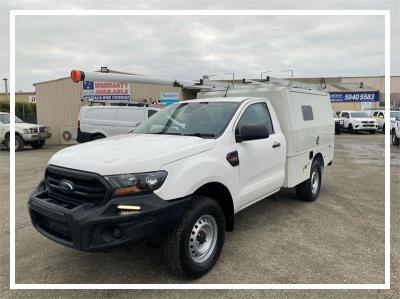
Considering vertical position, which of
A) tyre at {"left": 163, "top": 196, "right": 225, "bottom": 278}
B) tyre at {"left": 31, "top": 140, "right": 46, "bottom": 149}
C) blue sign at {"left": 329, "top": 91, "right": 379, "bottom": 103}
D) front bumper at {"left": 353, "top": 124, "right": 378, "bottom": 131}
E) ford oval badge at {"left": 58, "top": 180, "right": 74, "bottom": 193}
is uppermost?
blue sign at {"left": 329, "top": 91, "right": 379, "bottom": 103}

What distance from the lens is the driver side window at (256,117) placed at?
14.4 feet

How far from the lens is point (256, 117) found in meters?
4.77

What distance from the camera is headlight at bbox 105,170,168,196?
304 cm

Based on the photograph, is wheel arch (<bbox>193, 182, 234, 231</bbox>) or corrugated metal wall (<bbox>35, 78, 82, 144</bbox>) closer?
wheel arch (<bbox>193, 182, 234, 231</bbox>)

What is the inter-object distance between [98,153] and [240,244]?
6.93ft

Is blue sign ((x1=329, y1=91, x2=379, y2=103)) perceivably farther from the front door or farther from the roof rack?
the front door

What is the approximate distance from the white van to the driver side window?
9.06m

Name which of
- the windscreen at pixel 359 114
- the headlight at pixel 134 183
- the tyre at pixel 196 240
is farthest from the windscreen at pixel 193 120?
the windscreen at pixel 359 114

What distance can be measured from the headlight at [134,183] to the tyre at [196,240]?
49 cm

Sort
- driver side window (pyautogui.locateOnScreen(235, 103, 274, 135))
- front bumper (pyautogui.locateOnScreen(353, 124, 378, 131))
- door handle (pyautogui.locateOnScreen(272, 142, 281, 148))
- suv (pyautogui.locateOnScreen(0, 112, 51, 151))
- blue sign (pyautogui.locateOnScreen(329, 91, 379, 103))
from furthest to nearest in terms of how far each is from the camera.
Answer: blue sign (pyautogui.locateOnScreen(329, 91, 379, 103)), front bumper (pyautogui.locateOnScreen(353, 124, 378, 131)), suv (pyautogui.locateOnScreen(0, 112, 51, 151)), door handle (pyautogui.locateOnScreen(272, 142, 281, 148)), driver side window (pyautogui.locateOnScreen(235, 103, 274, 135))

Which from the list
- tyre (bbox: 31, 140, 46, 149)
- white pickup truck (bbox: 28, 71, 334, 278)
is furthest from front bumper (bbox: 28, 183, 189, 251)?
tyre (bbox: 31, 140, 46, 149)

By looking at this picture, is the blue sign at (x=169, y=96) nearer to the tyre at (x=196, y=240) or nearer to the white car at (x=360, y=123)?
the white car at (x=360, y=123)

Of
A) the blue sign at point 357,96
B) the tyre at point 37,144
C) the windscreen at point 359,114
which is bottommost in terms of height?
the tyre at point 37,144

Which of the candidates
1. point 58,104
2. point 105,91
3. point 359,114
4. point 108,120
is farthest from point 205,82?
point 359,114
